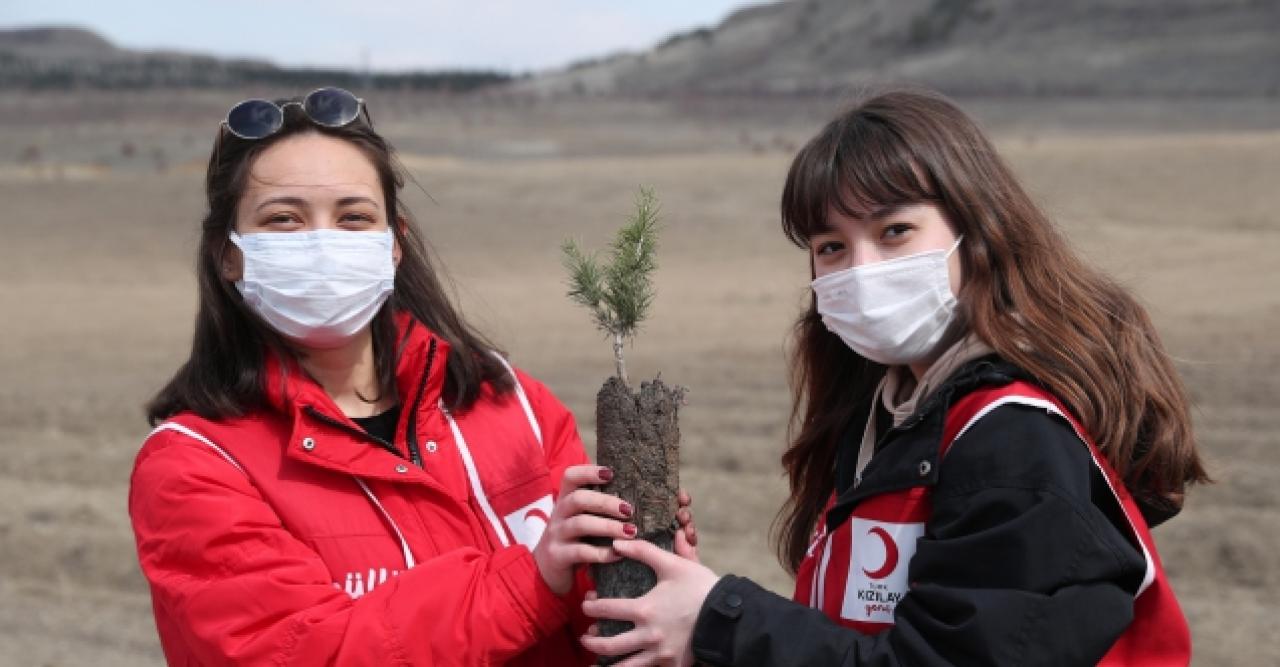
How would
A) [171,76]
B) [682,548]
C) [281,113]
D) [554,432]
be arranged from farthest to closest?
1. [171,76]
2. [554,432]
3. [281,113]
4. [682,548]

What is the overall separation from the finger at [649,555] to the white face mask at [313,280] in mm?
780

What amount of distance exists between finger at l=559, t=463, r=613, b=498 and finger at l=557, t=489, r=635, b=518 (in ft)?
0.07

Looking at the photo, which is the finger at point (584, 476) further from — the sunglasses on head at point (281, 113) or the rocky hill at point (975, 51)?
the rocky hill at point (975, 51)

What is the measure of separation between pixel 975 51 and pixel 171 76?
34446 millimetres

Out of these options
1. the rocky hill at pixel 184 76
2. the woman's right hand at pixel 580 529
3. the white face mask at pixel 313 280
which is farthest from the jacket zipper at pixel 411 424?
the rocky hill at pixel 184 76

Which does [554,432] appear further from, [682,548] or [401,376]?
[682,548]

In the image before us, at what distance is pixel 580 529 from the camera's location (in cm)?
229

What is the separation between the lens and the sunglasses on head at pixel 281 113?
8.65 feet

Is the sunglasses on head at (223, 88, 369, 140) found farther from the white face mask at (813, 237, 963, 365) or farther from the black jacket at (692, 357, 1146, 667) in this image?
the black jacket at (692, 357, 1146, 667)

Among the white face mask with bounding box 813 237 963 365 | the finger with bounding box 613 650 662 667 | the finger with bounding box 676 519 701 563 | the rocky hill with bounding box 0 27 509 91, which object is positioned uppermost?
the white face mask with bounding box 813 237 963 365

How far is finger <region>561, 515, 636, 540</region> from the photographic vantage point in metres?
2.28

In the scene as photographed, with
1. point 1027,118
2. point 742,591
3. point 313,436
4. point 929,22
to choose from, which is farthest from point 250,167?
point 929,22

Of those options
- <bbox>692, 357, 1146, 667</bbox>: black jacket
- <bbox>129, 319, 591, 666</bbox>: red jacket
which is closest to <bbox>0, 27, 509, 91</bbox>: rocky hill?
<bbox>129, 319, 591, 666</bbox>: red jacket

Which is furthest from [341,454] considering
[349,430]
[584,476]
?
[584,476]
